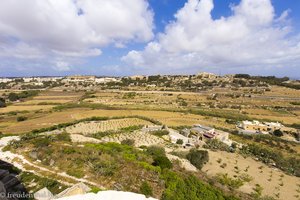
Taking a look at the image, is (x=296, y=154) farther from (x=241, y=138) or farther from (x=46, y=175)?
(x=46, y=175)

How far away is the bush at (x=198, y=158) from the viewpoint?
23947 millimetres

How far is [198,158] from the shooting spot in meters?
24.5

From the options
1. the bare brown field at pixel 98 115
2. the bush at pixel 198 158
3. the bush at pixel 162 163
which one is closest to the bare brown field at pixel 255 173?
the bush at pixel 198 158

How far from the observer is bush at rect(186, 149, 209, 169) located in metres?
23.9

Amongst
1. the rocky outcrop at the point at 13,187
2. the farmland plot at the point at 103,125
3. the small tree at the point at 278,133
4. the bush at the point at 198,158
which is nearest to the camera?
the rocky outcrop at the point at 13,187

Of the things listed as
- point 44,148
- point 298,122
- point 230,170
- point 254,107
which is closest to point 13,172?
point 44,148

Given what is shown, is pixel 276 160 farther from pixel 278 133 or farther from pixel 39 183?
pixel 39 183

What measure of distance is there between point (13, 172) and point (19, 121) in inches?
1667

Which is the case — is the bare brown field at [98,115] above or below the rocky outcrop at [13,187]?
below

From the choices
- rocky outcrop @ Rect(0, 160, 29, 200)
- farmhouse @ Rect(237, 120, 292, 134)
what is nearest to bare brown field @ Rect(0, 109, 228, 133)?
farmhouse @ Rect(237, 120, 292, 134)

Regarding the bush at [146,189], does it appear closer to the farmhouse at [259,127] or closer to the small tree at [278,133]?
the farmhouse at [259,127]

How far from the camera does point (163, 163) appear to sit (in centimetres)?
1590

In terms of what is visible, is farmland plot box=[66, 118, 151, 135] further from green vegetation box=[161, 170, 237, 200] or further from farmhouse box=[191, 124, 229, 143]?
green vegetation box=[161, 170, 237, 200]

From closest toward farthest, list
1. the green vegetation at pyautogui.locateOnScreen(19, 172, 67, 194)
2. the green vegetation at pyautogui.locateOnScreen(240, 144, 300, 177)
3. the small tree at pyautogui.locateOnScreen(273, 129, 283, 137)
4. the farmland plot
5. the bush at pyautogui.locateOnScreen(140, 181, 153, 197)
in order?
1. the green vegetation at pyautogui.locateOnScreen(19, 172, 67, 194)
2. the bush at pyautogui.locateOnScreen(140, 181, 153, 197)
3. the green vegetation at pyautogui.locateOnScreen(240, 144, 300, 177)
4. the farmland plot
5. the small tree at pyautogui.locateOnScreen(273, 129, 283, 137)
